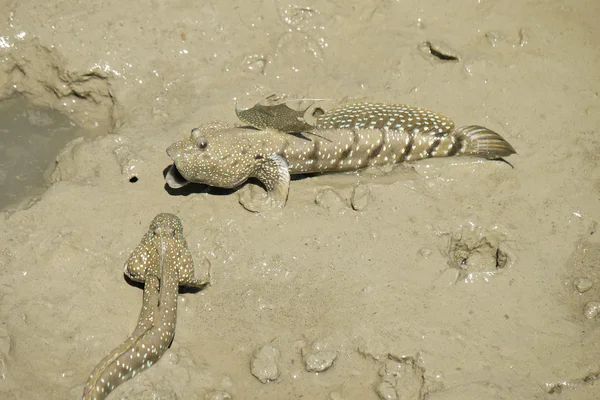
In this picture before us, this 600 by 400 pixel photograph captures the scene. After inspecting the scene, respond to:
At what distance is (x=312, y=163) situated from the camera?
17.7ft

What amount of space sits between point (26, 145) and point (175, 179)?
1.81m

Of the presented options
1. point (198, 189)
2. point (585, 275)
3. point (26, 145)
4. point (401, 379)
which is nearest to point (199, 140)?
point (198, 189)

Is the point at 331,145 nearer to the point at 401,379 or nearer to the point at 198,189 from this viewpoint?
the point at 198,189

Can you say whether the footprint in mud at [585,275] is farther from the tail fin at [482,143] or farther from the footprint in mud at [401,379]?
the footprint in mud at [401,379]

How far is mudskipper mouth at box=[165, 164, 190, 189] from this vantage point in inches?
204

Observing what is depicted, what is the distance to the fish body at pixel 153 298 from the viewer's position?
4.22 meters

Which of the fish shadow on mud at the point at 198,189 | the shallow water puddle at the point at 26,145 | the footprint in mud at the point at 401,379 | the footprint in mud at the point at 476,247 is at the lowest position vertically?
the footprint in mud at the point at 401,379

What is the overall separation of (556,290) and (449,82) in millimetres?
2364

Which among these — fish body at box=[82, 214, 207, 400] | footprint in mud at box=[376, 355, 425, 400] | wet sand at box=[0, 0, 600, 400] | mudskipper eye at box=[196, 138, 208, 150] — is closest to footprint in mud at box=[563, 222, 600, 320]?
wet sand at box=[0, 0, 600, 400]

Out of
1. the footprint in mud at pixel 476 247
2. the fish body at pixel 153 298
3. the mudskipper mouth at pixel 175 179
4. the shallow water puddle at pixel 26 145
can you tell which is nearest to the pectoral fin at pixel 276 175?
the mudskipper mouth at pixel 175 179

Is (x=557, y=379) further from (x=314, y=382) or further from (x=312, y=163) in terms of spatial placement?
(x=312, y=163)

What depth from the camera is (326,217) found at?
17.0 feet

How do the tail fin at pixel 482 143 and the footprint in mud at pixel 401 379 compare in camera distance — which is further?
the tail fin at pixel 482 143

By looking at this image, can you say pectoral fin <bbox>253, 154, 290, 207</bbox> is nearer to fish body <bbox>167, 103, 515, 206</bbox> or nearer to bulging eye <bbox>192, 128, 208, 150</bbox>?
fish body <bbox>167, 103, 515, 206</bbox>
